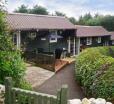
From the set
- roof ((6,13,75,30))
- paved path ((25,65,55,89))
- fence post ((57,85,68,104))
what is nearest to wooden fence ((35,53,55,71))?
paved path ((25,65,55,89))

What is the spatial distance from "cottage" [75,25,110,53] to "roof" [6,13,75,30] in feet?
8.14

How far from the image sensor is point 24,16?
93.0 ft

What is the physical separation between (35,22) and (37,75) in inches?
416

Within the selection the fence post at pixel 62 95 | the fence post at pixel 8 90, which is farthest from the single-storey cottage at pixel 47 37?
the fence post at pixel 62 95

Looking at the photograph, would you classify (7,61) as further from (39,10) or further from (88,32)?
(39,10)

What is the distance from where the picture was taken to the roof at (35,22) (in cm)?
2556

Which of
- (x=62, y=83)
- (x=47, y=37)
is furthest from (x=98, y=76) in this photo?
(x=47, y=37)

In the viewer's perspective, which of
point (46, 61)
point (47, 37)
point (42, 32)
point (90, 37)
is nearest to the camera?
point (46, 61)

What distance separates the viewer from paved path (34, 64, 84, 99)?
1464cm

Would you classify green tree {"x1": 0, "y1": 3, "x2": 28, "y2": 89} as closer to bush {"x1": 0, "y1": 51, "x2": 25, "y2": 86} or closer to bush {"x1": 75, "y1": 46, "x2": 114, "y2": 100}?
bush {"x1": 0, "y1": 51, "x2": 25, "y2": 86}

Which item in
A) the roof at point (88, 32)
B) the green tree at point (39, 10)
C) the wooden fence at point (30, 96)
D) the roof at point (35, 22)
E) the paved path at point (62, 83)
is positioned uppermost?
the green tree at point (39, 10)

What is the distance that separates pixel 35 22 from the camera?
27.8m

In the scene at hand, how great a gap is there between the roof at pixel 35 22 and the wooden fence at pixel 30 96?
15990mm

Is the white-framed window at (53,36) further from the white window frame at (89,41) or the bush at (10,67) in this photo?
the bush at (10,67)
